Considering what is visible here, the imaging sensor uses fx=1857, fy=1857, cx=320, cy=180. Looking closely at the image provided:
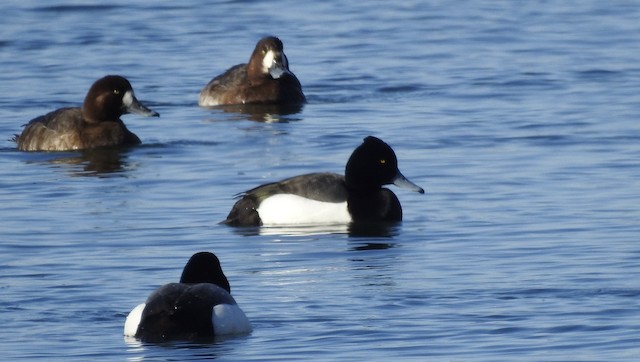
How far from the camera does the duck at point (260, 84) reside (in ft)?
76.0

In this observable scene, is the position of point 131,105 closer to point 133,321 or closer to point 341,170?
point 341,170

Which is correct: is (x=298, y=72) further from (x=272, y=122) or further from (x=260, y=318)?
→ (x=260, y=318)

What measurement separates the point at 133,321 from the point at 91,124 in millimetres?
9662

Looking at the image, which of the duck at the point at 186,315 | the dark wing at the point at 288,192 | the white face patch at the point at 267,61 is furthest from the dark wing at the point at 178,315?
the white face patch at the point at 267,61

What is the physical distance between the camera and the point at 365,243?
15055mm

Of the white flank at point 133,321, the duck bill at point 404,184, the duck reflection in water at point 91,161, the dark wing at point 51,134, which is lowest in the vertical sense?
the duck reflection in water at point 91,161

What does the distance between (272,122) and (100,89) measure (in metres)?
2.41

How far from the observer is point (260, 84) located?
23.5 meters

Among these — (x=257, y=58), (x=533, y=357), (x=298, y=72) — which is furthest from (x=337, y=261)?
(x=298, y=72)

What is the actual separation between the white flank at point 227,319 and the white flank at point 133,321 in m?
0.44

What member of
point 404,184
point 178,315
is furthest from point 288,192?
point 178,315

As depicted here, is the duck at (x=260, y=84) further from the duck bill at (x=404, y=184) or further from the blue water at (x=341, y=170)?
the duck bill at (x=404, y=184)

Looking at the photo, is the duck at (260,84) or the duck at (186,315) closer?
the duck at (186,315)

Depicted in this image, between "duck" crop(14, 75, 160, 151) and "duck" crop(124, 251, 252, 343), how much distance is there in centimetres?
912
